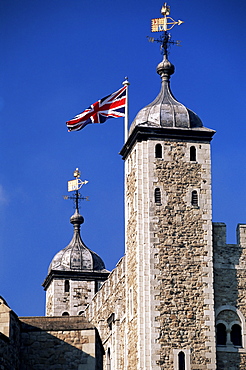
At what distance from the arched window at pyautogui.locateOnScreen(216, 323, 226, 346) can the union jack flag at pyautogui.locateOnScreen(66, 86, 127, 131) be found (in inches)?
398

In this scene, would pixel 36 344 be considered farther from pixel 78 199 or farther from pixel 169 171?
pixel 78 199

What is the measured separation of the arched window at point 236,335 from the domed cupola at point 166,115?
7873mm

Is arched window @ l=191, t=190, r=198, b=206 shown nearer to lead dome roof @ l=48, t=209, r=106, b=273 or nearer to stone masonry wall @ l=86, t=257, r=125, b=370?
stone masonry wall @ l=86, t=257, r=125, b=370

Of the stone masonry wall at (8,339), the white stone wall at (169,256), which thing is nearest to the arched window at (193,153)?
the white stone wall at (169,256)

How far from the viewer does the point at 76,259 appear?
60375 mm

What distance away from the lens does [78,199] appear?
6338 cm

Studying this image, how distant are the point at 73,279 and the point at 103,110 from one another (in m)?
15.8

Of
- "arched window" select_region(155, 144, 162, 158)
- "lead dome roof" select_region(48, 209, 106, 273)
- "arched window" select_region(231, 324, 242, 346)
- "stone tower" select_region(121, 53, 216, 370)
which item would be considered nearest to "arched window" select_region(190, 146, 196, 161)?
"stone tower" select_region(121, 53, 216, 370)

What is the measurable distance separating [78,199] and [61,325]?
32.1 meters

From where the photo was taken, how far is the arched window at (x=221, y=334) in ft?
137

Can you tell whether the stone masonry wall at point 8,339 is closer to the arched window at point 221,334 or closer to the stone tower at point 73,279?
the arched window at point 221,334

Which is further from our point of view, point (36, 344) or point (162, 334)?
point (162, 334)

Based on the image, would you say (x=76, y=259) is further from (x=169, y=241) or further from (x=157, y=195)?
(x=169, y=241)

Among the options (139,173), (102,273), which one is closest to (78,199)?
(102,273)
